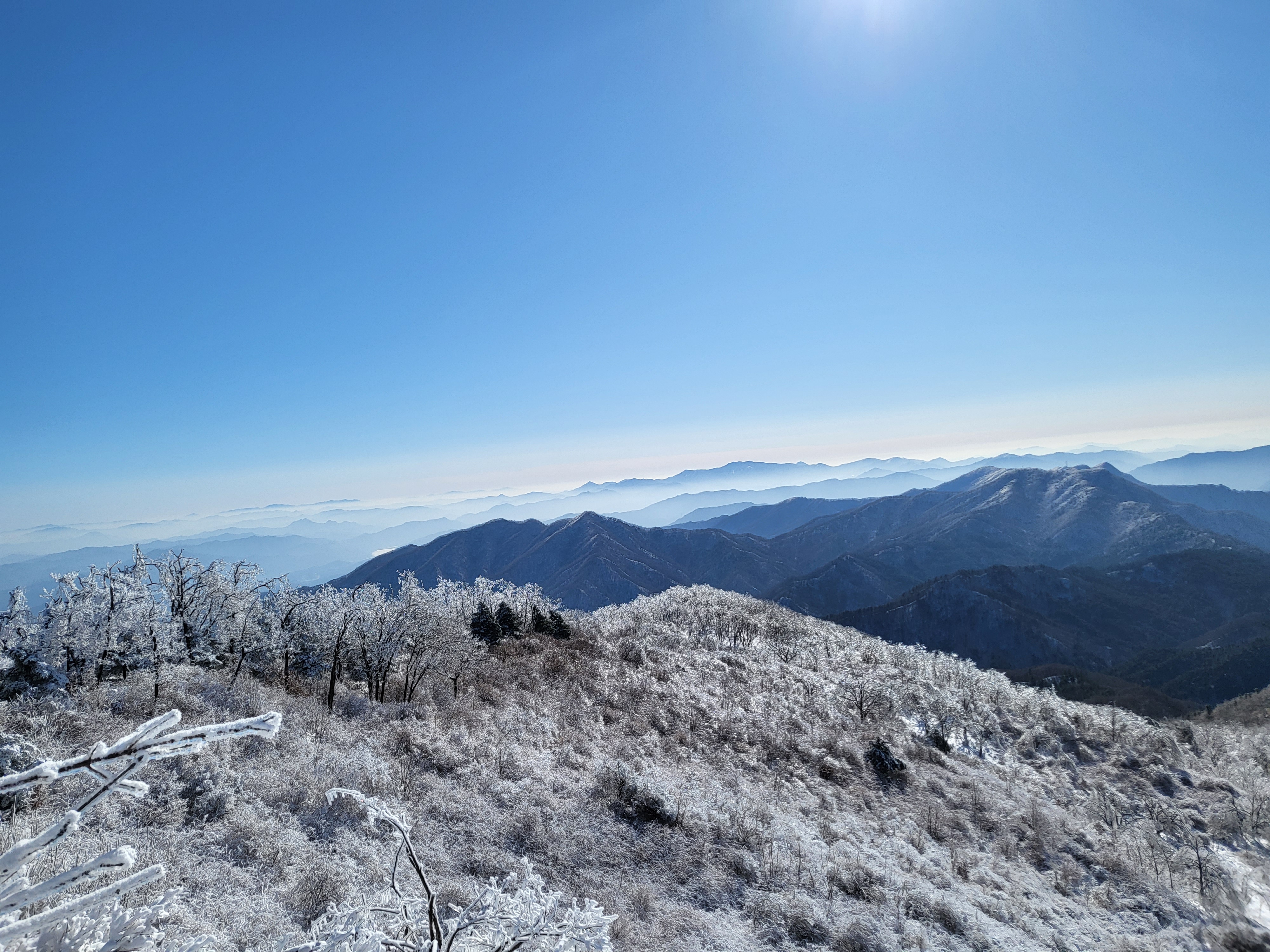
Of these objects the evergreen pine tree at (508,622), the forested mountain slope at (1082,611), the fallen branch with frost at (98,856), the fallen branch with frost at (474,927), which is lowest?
the forested mountain slope at (1082,611)

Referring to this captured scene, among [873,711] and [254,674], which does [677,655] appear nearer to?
[873,711]

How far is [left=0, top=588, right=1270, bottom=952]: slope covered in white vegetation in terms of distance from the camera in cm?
877

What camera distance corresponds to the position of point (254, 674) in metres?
21.8

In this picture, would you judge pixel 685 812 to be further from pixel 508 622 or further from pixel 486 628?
pixel 508 622

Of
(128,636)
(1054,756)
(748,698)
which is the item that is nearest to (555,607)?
(748,698)

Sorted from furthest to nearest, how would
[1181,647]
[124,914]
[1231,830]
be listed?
[1181,647]
[1231,830]
[124,914]

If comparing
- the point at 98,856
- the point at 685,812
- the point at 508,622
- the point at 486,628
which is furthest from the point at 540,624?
the point at 98,856

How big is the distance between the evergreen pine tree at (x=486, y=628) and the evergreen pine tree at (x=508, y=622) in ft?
1.16

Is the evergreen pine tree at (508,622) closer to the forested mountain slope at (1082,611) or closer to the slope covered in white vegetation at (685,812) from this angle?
the slope covered in white vegetation at (685,812)

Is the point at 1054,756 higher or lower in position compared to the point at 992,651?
higher

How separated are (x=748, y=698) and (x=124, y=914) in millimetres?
23937

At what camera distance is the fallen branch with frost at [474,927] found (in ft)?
9.75

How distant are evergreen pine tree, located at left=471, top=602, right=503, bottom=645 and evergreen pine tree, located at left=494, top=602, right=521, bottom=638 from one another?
1.16ft

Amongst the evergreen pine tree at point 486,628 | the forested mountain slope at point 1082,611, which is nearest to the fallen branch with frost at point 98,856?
the evergreen pine tree at point 486,628
